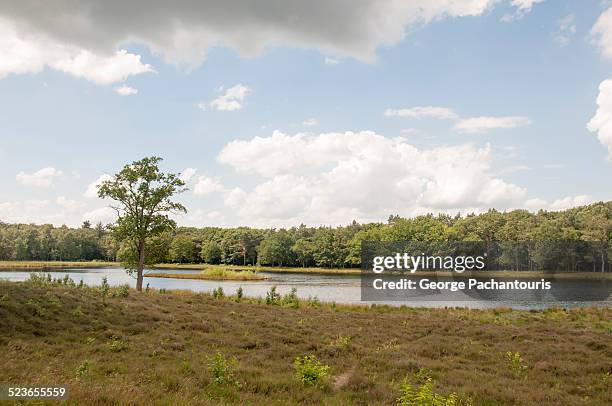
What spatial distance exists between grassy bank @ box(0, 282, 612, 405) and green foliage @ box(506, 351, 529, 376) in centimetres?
5

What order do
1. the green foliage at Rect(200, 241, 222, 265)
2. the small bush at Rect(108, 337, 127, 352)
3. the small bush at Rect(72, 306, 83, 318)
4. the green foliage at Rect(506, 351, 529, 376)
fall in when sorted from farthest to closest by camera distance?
1. the green foliage at Rect(200, 241, 222, 265)
2. the small bush at Rect(72, 306, 83, 318)
3. the green foliage at Rect(506, 351, 529, 376)
4. the small bush at Rect(108, 337, 127, 352)

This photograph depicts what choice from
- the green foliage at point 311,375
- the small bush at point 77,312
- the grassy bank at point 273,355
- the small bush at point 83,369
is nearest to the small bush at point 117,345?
the grassy bank at point 273,355

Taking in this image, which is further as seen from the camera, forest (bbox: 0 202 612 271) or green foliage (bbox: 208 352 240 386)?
forest (bbox: 0 202 612 271)

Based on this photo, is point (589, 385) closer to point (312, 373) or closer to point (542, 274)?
point (312, 373)

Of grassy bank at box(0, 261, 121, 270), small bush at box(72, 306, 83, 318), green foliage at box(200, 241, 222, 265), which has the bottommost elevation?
grassy bank at box(0, 261, 121, 270)

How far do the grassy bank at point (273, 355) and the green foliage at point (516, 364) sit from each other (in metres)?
0.05

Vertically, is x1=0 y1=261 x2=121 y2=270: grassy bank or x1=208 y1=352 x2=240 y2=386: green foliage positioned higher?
x1=208 y1=352 x2=240 y2=386: green foliage

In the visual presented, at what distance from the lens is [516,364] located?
16.7 meters

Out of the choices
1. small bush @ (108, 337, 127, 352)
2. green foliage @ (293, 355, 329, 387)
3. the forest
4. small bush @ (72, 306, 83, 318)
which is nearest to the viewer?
green foliage @ (293, 355, 329, 387)

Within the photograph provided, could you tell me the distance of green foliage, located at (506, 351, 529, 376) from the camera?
1582cm

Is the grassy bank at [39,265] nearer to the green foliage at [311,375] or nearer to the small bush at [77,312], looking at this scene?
the small bush at [77,312]

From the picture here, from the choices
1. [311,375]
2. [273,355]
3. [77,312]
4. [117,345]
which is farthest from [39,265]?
[311,375]

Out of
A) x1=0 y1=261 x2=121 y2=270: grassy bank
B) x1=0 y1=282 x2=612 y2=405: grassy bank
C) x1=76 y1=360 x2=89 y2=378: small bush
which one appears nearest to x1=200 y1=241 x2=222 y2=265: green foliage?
x1=0 y1=261 x2=121 y2=270: grassy bank

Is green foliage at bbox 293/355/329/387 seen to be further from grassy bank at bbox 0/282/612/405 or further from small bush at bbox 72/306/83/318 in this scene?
small bush at bbox 72/306/83/318
